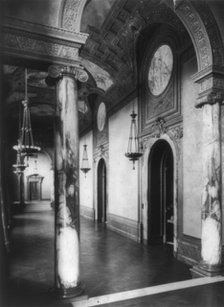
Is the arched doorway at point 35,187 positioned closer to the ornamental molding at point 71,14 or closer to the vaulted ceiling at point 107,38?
the vaulted ceiling at point 107,38

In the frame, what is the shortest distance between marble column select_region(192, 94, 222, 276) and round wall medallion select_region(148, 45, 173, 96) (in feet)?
9.05

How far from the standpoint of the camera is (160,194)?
8523 millimetres

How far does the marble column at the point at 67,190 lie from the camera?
3.64m

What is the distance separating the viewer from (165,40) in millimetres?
7523

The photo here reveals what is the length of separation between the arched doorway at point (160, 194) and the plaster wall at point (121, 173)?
0.81m

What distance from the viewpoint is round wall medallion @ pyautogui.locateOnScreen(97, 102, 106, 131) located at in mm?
12907

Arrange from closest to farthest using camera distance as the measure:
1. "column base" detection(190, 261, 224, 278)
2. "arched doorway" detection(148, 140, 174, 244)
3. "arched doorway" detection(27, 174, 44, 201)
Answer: "column base" detection(190, 261, 224, 278) < "arched doorway" detection(148, 140, 174, 244) < "arched doorway" detection(27, 174, 44, 201)

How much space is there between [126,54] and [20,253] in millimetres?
7249

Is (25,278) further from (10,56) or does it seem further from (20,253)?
(10,56)

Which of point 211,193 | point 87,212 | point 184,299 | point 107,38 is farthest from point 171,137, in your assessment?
point 87,212

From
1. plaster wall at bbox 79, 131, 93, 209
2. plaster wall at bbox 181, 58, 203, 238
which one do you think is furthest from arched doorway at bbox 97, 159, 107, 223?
plaster wall at bbox 181, 58, 203, 238

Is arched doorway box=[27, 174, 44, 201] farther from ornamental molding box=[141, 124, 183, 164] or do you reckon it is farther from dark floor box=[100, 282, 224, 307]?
dark floor box=[100, 282, 224, 307]

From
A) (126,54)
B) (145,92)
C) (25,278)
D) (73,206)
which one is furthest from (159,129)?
(25,278)

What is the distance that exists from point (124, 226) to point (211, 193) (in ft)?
18.0
